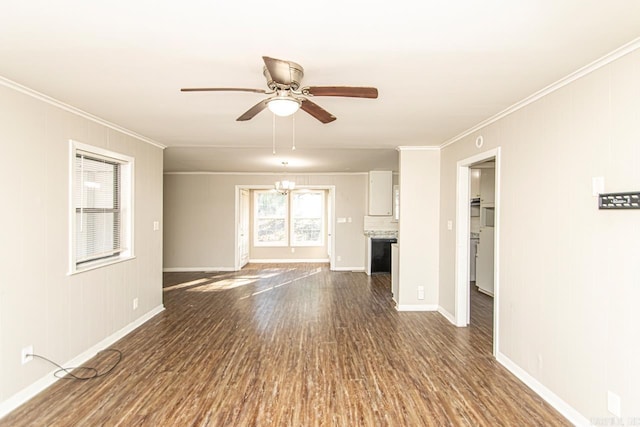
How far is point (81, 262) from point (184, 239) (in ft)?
15.8

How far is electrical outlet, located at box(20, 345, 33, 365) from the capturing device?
2516 mm

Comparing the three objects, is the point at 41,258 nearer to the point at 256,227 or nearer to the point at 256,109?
the point at 256,109

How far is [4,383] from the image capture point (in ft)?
7.69

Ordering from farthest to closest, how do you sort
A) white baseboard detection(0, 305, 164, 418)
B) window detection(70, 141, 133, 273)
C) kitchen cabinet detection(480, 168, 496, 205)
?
1. kitchen cabinet detection(480, 168, 496, 205)
2. window detection(70, 141, 133, 273)
3. white baseboard detection(0, 305, 164, 418)

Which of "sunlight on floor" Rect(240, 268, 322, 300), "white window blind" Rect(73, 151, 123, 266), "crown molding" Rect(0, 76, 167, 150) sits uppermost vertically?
"crown molding" Rect(0, 76, 167, 150)

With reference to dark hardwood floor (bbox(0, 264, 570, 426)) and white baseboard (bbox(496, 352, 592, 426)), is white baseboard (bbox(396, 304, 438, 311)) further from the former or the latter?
white baseboard (bbox(496, 352, 592, 426))

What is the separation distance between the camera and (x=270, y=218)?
9586mm

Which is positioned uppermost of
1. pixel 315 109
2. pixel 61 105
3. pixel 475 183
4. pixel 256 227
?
pixel 61 105

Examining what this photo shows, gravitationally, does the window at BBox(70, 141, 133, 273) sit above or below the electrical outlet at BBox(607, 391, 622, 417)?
above

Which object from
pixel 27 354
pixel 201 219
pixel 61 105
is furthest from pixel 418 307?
pixel 201 219

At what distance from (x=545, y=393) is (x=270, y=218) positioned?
25.7ft

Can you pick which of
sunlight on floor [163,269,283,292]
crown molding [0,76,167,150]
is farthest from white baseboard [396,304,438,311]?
crown molding [0,76,167,150]

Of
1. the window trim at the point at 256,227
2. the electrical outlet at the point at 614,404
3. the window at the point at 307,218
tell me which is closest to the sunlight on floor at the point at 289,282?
the window at the point at 307,218

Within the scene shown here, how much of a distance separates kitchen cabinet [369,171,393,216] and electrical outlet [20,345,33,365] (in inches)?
240
